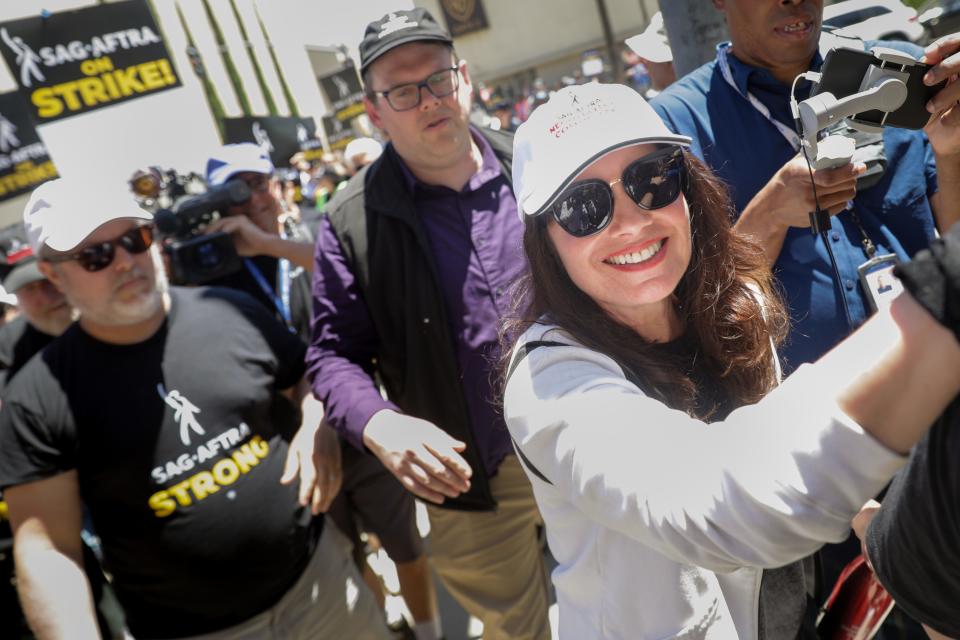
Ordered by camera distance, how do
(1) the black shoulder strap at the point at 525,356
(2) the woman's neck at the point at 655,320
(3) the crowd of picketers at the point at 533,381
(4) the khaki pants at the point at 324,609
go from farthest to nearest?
(4) the khaki pants at the point at 324,609 → (2) the woman's neck at the point at 655,320 → (1) the black shoulder strap at the point at 525,356 → (3) the crowd of picketers at the point at 533,381

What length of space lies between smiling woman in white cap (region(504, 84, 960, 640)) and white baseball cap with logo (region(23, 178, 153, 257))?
1.52 m

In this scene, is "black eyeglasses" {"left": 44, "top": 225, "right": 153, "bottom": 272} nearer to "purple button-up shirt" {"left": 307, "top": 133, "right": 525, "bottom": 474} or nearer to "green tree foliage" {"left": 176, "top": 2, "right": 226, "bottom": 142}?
"purple button-up shirt" {"left": 307, "top": 133, "right": 525, "bottom": 474}

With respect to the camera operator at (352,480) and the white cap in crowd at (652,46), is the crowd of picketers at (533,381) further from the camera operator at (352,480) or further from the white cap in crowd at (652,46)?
the white cap in crowd at (652,46)

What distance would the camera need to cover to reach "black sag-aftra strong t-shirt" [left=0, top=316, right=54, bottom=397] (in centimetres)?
303

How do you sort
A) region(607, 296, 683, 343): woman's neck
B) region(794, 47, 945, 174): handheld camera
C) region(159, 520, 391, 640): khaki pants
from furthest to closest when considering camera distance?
1. region(159, 520, 391, 640): khaki pants
2. region(607, 296, 683, 343): woman's neck
3. region(794, 47, 945, 174): handheld camera

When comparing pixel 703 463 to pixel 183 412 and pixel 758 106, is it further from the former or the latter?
pixel 183 412

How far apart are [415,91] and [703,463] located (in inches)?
72.1

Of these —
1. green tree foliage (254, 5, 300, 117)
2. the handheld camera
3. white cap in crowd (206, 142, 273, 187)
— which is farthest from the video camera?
green tree foliage (254, 5, 300, 117)

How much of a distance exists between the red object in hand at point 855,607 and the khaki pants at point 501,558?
111 centimetres

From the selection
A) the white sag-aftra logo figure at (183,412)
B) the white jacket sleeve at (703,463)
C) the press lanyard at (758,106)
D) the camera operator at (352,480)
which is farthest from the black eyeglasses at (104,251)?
the press lanyard at (758,106)

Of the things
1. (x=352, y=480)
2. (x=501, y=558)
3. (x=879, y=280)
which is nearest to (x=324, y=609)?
(x=501, y=558)

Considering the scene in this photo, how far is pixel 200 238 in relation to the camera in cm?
295

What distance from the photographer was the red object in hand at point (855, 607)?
51.1 inches

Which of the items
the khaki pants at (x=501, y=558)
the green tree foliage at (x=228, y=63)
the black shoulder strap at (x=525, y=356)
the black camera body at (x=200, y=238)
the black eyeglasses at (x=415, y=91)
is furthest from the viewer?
the green tree foliage at (x=228, y=63)
